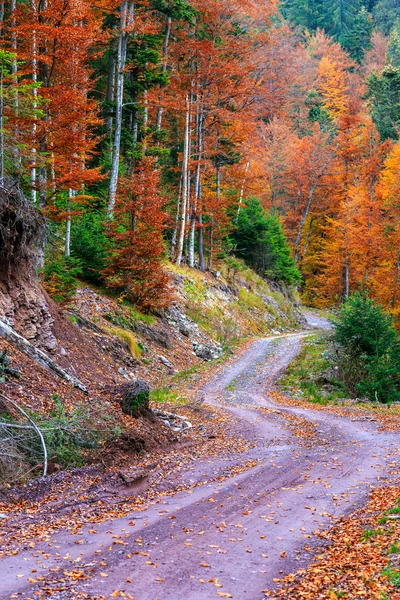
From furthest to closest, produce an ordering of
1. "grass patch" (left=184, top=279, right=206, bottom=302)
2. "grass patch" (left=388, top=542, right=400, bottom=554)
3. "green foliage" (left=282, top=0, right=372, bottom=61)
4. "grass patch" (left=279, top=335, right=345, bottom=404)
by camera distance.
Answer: "green foliage" (left=282, top=0, right=372, bottom=61)
"grass patch" (left=184, top=279, right=206, bottom=302)
"grass patch" (left=279, top=335, right=345, bottom=404)
"grass patch" (left=388, top=542, right=400, bottom=554)

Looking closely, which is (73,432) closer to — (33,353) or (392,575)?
(33,353)

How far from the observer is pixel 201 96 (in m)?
29.2

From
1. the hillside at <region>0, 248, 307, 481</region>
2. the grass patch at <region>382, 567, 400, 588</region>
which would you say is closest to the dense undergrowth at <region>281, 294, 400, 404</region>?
the hillside at <region>0, 248, 307, 481</region>

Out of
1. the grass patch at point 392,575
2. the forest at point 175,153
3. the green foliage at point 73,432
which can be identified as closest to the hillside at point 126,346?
the green foliage at point 73,432

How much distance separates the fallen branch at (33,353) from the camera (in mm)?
12328

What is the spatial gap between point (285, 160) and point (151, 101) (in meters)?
25.0

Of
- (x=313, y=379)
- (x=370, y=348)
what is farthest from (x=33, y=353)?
(x=370, y=348)

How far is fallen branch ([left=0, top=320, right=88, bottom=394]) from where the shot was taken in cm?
1233

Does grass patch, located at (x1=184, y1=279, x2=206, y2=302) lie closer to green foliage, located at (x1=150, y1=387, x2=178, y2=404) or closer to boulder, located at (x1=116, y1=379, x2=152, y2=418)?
green foliage, located at (x1=150, y1=387, x2=178, y2=404)

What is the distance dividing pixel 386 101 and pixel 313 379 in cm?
3864

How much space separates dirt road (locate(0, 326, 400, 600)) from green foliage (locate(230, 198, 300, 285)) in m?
27.9

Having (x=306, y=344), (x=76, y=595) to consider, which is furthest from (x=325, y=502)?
(x=306, y=344)

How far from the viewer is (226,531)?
723 cm

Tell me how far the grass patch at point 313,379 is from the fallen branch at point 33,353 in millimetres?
9541
